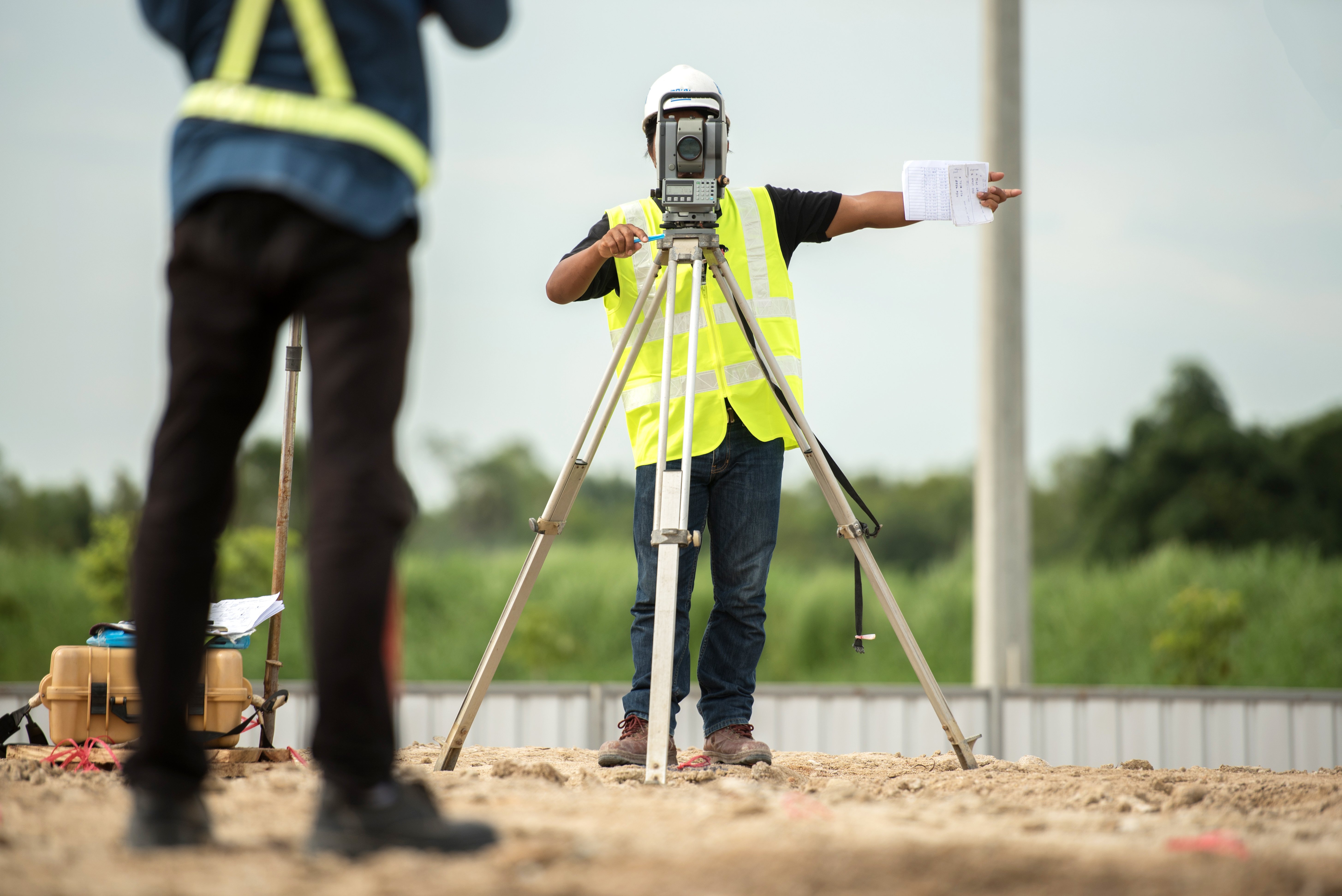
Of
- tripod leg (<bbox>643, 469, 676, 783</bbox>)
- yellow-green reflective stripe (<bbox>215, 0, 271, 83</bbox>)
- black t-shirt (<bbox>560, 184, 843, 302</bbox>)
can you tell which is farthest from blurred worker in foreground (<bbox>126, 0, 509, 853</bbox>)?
black t-shirt (<bbox>560, 184, 843, 302</bbox>)

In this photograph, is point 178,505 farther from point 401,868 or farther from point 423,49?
point 423,49

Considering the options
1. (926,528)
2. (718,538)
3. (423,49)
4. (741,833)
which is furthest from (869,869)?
(926,528)

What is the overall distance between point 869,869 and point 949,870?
4.3 inches

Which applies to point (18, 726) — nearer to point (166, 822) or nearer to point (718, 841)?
point (166, 822)

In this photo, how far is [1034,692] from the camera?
712 centimetres

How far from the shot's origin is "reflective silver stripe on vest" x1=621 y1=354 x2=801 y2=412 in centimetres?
351

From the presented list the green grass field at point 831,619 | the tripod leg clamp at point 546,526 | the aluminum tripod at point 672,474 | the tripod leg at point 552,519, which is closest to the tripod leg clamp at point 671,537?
the aluminum tripod at point 672,474

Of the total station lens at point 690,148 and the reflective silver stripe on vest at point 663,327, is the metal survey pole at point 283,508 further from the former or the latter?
the total station lens at point 690,148

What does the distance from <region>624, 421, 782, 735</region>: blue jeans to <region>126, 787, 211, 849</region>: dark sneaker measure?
1768 millimetres

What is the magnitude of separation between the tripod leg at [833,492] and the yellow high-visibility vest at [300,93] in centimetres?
150

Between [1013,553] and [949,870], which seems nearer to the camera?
[949,870]

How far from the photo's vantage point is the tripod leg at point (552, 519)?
10.6 ft

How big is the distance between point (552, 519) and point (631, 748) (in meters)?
0.67

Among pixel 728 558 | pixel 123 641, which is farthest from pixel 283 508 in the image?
pixel 728 558
